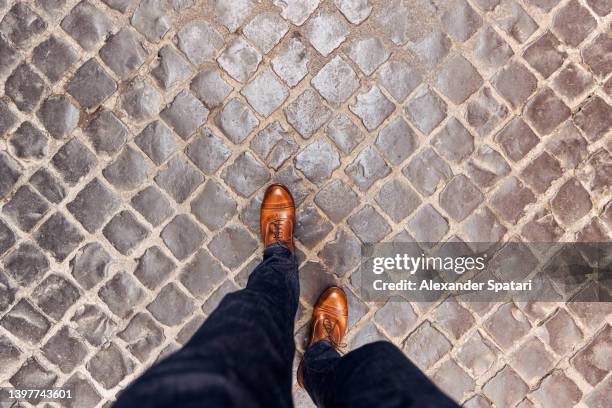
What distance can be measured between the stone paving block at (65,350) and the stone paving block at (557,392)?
297 centimetres

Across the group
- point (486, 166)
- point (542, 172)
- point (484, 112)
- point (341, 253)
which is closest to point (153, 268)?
point (341, 253)

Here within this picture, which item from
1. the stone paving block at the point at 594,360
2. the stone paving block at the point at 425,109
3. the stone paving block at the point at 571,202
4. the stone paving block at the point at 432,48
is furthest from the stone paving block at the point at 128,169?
the stone paving block at the point at 594,360

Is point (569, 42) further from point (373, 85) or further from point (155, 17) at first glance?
point (155, 17)

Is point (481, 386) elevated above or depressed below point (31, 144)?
below

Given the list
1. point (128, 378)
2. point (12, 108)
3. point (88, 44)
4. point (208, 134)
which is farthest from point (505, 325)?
point (12, 108)

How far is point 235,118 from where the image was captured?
276 cm

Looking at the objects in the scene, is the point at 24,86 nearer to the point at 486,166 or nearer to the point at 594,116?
the point at 486,166

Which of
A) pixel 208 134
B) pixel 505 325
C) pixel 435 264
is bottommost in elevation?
pixel 505 325

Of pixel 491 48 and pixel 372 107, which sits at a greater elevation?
pixel 491 48

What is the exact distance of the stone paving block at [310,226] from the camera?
9.22 feet

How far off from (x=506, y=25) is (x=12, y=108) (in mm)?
3172

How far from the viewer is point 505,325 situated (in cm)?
282

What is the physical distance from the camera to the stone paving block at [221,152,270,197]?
9.12 feet

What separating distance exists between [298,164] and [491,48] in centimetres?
142
